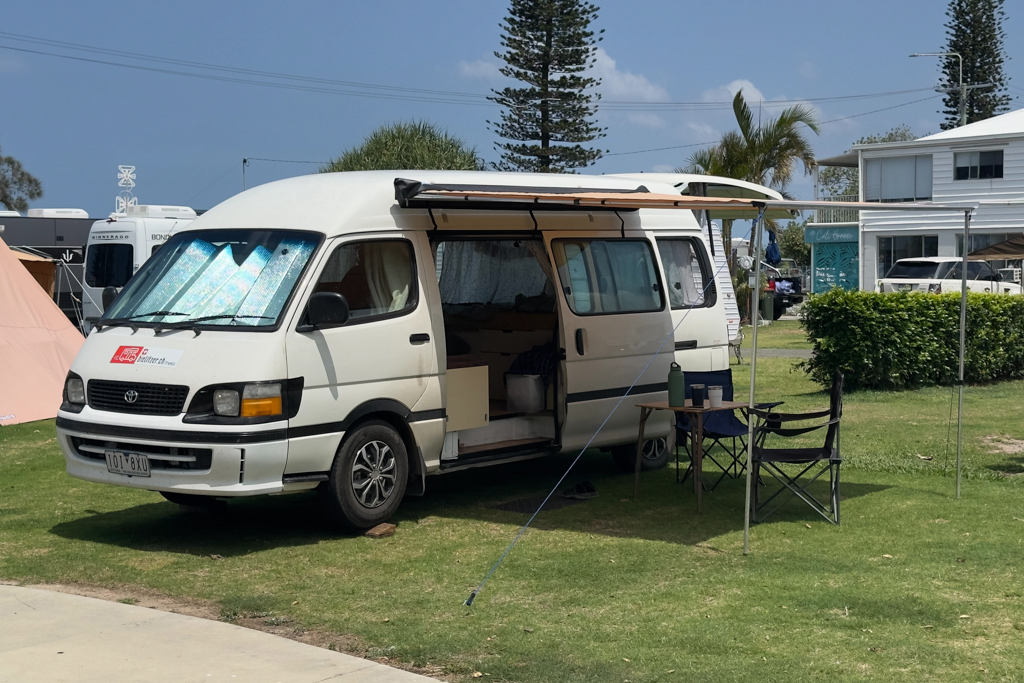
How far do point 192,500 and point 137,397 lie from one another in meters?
1.22

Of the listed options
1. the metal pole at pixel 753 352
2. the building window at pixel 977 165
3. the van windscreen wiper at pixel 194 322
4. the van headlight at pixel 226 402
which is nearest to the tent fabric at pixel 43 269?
the van windscreen wiper at pixel 194 322

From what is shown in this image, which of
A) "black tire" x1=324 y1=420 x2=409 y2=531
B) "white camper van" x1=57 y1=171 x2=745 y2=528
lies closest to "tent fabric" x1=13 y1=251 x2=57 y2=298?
"white camper van" x1=57 y1=171 x2=745 y2=528

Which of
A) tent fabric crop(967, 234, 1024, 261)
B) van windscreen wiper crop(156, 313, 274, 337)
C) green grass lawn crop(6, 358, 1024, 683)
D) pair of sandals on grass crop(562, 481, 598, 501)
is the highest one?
tent fabric crop(967, 234, 1024, 261)

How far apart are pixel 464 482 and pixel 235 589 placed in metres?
3.66

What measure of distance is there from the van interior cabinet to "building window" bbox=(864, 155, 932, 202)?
32.1m

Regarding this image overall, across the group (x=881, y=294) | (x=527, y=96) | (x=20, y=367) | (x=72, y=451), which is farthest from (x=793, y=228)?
(x=72, y=451)

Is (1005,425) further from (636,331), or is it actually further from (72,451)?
(72,451)

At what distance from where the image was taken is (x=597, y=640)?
571cm

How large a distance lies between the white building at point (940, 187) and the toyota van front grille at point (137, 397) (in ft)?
103

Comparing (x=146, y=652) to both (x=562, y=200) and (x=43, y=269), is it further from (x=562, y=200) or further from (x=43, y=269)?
(x=43, y=269)

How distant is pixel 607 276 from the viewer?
995 centimetres

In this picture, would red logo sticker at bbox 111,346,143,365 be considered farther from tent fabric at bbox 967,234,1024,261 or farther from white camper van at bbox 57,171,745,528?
tent fabric at bbox 967,234,1024,261

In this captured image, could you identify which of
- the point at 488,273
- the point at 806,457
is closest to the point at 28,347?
the point at 488,273

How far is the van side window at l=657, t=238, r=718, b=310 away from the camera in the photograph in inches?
416
